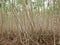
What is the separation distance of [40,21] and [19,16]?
1.31 feet

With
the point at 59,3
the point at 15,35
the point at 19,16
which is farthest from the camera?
the point at 15,35

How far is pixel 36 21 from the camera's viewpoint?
→ 354 centimetres

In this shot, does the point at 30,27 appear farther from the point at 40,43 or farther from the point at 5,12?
the point at 5,12

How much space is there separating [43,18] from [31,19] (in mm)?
354

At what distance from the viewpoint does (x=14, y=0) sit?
345cm

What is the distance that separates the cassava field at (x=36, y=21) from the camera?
331cm

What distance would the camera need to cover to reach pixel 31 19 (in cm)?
332

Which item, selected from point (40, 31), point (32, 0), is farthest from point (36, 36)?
point (32, 0)

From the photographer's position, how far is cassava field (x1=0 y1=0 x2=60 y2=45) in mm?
3307

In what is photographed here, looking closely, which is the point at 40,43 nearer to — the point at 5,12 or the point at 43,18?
the point at 43,18

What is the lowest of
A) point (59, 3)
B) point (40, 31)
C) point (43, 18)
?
point (40, 31)

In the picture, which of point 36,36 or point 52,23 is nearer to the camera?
point 52,23

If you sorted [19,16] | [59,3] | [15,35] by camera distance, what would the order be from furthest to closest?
[15,35] < [19,16] < [59,3]

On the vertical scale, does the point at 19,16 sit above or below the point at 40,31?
above
